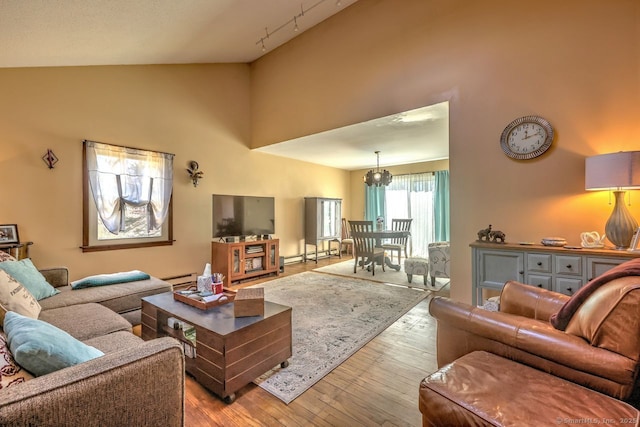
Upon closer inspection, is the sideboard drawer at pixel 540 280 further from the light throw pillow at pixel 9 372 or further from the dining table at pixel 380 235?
the light throw pillow at pixel 9 372

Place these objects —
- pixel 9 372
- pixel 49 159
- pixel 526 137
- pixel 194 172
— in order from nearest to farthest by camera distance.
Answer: pixel 9 372
pixel 526 137
pixel 49 159
pixel 194 172

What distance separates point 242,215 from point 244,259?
0.80m

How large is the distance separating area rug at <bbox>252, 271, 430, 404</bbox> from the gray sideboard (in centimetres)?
100

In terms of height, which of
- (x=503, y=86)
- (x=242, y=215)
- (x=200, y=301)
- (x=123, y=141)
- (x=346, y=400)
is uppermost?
(x=503, y=86)

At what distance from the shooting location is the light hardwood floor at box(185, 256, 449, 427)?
1.53 meters

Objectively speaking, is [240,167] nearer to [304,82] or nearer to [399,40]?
[304,82]

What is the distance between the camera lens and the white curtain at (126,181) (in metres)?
3.37

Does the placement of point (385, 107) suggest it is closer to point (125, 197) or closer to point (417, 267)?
point (417, 267)

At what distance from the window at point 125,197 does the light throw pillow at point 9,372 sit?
296cm

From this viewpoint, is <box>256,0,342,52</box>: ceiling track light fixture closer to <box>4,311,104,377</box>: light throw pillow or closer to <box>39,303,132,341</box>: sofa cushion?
<box>39,303,132,341</box>: sofa cushion

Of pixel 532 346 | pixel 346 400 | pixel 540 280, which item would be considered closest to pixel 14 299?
pixel 346 400

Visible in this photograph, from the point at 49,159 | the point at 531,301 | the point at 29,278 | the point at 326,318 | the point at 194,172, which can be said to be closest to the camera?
the point at 531,301

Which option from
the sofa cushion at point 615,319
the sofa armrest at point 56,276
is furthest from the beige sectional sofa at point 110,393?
the sofa armrest at point 56,276

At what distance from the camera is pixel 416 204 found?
650 centimetres
